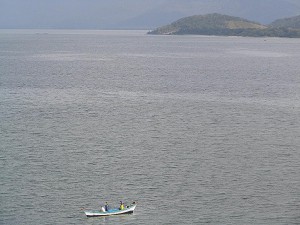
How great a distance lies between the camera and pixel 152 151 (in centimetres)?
6138

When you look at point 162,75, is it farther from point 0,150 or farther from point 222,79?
point 0,150

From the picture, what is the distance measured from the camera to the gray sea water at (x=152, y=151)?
46250 mm

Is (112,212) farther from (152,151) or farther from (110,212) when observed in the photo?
(152,151)

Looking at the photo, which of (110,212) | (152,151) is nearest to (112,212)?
(110,212)

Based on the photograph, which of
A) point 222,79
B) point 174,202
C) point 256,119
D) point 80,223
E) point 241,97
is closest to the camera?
point 80,223

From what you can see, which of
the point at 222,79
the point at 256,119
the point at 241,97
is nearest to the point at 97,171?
the point at 256,119

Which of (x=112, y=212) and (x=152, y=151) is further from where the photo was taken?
(x=152, y=151)

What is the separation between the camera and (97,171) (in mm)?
54469

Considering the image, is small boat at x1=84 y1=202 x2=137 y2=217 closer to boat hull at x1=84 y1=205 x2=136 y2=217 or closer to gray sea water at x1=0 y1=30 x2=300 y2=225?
boat hull at x1=84 y1=205 x2=136 y2=217

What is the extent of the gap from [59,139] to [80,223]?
23569 millimetres

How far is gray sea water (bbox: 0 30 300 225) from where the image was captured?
152ft

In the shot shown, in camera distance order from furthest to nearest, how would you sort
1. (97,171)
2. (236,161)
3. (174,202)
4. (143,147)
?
(143,147), (236,161), (97,171), (174,202)

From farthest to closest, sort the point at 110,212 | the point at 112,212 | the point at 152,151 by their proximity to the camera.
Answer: the point at 152,151 < the point at 112,212 < the point at 110,212

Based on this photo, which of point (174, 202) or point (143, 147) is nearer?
point (174, 202)
